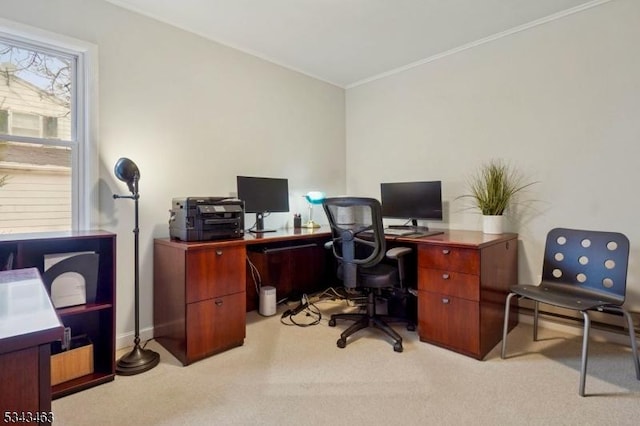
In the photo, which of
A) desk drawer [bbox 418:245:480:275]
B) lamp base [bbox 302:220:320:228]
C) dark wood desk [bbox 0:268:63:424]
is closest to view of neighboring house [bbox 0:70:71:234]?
dark wood desk [bbox 0:268:63:424]

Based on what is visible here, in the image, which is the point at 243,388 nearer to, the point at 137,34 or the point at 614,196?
the point at 137,34

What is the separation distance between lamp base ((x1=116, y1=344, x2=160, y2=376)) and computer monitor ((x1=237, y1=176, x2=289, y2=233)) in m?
1.27

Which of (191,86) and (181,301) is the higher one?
(191,86)

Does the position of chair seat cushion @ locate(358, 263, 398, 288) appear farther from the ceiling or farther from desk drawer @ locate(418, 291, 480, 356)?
the ceiling

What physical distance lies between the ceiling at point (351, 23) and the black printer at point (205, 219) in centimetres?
145

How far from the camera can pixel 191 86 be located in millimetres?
2734

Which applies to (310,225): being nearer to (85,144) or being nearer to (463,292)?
(463,292)

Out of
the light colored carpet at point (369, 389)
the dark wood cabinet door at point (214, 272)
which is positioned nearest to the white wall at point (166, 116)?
the dark wood cabinet door at point (214, 272)

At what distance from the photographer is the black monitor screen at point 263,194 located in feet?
9.66

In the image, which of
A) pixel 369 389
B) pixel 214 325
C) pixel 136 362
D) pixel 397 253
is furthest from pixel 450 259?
pixel 136 362

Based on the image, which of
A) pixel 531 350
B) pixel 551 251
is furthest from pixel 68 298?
pixel 551 251

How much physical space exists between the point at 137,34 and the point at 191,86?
0.49 metres

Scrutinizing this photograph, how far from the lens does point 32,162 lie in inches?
85.0

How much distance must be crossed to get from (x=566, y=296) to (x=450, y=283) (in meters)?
0.68
